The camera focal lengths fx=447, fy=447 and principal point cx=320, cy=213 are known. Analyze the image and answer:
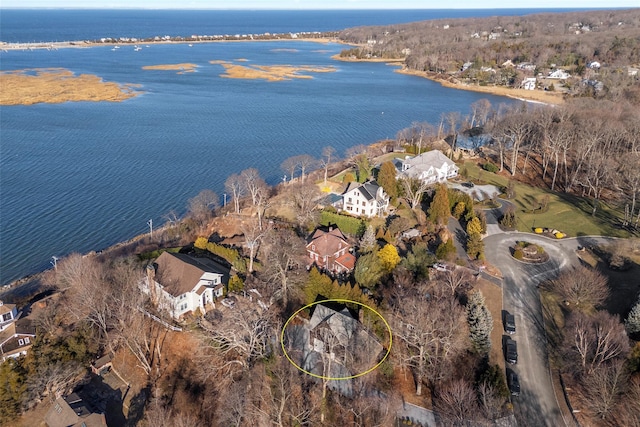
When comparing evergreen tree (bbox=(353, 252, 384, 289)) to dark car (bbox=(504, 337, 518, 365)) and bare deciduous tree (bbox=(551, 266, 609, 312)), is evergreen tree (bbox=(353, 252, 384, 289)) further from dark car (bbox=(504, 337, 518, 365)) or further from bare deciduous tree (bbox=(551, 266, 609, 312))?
bare deciduous tree (bbox=(551, 266, 609, 312))

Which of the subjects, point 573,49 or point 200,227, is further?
point 573,49

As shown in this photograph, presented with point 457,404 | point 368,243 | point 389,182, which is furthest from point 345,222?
point 457,404

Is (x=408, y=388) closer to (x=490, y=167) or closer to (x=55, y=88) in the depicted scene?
(x=490, y=167)

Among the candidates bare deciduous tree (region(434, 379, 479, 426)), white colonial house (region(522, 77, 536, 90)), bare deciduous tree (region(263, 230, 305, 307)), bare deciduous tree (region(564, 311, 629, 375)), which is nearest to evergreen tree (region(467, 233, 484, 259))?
bare deciduous tree (region(564, 311, 629, 375))

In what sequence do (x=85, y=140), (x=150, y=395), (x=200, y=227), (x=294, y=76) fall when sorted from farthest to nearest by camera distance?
(x=294, y=76) → (x=85, y=140) → (x=200, y=227) → (x=150, y=395)

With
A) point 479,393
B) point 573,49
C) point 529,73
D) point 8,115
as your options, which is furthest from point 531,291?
→ point 573,49

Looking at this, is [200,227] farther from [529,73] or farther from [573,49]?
[573,49]
